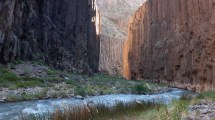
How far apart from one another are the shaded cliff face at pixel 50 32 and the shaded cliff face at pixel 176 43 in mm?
8093

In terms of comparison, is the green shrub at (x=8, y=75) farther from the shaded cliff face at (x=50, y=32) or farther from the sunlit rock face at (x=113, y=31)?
the sunlit rock face at (x=113, y=31)

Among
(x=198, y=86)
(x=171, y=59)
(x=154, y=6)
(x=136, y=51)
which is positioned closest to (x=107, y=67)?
(x=136, y=51)

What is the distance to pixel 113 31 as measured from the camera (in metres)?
118

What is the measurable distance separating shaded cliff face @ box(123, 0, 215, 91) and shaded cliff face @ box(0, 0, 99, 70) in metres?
8.09

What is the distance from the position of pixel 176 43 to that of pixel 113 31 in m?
76.2

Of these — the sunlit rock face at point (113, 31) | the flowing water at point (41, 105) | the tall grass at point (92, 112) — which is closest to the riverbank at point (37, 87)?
the flowing water at point (41, 105)

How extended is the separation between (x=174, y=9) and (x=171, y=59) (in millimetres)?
5915

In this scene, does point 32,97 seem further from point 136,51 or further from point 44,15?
point 136,51

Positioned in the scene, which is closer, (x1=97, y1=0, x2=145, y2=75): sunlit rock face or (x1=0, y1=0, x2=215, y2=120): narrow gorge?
(x1=0, y1=0, x2=215, y2=120): narrow gorge

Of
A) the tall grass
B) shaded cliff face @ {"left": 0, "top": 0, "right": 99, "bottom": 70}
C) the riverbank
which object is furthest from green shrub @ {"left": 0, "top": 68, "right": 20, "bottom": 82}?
the tall grass

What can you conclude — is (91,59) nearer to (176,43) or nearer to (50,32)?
(50,32)

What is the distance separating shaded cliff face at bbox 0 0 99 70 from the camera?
3152 cm

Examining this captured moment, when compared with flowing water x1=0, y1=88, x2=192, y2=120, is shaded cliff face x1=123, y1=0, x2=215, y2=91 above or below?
above

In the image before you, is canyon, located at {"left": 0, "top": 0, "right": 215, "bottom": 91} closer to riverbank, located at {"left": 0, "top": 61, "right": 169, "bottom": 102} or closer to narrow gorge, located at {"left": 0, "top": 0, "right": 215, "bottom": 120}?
narrow gorge, located at {"left": 0, "top": 0, "right": 215, "bottom": 120}
